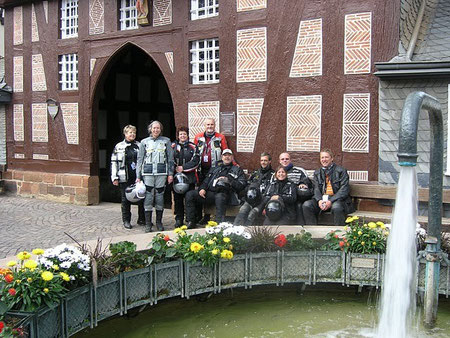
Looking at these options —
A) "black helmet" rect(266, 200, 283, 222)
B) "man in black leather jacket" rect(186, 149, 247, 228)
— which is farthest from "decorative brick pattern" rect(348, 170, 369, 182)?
"man in black leather jacket" rect(186, 149, 247, 228)

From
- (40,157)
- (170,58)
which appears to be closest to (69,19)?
(40,157)

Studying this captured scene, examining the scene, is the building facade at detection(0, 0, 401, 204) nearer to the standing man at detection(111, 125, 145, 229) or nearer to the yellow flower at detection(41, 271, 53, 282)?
the standing man at detection(111, 125, 145, 229)

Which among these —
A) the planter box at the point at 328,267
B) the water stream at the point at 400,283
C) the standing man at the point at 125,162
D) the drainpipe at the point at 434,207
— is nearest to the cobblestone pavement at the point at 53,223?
the standing man at the point at 125,162

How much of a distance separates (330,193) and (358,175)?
77 centimetres

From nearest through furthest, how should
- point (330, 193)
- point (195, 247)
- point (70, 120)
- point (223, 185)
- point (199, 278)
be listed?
point (195, 247) → point (199, 278) → point (330, 193) → point (223, 185) → point (70, 120)

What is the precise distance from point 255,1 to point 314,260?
5.20 metres

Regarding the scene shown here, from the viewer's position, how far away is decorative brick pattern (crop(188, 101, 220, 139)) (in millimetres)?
9422

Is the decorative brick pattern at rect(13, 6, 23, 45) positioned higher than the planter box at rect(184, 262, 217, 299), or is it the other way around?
the decorative brick pattern at rect(13, 6, 23, 45)

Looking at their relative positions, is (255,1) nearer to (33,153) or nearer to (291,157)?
(291,157)

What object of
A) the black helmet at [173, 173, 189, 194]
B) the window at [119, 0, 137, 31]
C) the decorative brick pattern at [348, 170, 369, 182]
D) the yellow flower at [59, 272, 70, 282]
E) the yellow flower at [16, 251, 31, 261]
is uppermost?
the window at [119, 0, 137, 31]

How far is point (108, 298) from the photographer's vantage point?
437cm

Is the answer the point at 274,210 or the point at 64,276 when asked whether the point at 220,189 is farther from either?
the point at 64,276

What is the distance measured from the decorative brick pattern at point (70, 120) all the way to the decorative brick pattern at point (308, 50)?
5495 millimetres

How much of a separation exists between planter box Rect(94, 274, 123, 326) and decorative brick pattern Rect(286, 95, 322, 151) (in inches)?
188
